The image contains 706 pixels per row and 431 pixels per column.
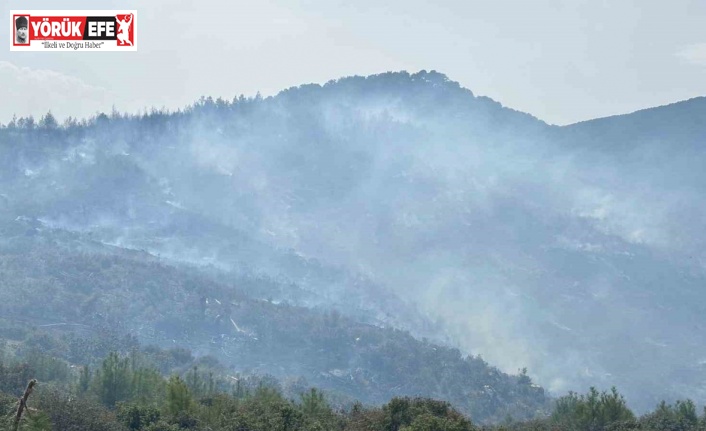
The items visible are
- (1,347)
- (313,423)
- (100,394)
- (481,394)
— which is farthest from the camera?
(481,394)

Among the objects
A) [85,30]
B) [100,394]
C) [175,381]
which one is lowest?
[100,394]

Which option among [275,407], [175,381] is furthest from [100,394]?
[275,407]

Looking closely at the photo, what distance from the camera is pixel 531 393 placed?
180875mm

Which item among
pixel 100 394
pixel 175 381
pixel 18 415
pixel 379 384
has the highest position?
pixel 18 415

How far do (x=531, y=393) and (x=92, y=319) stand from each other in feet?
296

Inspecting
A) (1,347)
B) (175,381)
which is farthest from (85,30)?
(1,347)

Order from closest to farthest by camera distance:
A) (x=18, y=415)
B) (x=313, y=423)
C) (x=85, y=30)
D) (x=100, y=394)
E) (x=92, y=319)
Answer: (x=18, y=415), (x=313, y=423), (x=85, y=30), (x=100, y=394), (x=92, y=319)

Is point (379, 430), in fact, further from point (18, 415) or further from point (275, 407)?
point (18, 415)

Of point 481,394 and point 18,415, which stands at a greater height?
point 18,415

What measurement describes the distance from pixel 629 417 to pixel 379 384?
129 m

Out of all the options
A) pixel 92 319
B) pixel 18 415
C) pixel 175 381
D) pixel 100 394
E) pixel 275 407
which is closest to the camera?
pixel 18 415

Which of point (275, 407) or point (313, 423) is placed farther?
point (275, 407)

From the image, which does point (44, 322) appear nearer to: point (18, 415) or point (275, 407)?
point (275, 407)

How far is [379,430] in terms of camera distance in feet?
184
